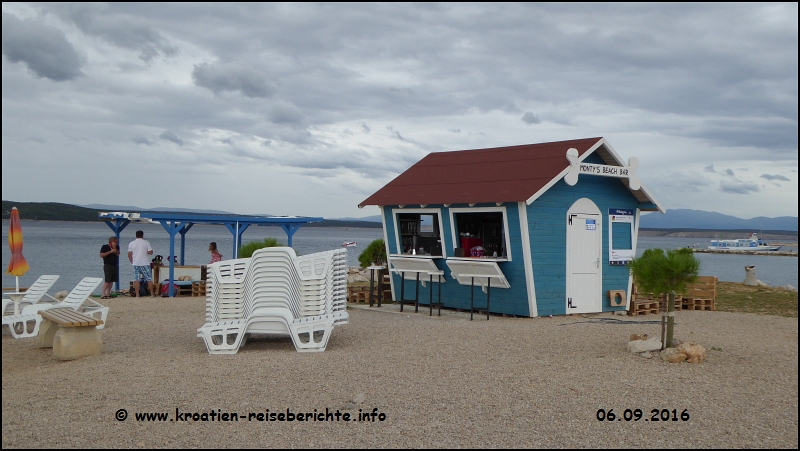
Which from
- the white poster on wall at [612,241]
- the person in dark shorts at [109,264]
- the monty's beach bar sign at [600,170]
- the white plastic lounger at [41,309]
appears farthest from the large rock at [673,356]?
the person in dark shorts at [109,264]

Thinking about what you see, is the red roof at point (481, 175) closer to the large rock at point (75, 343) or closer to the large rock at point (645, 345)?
the large rock at point (645, 345)

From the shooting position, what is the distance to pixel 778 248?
11344cm

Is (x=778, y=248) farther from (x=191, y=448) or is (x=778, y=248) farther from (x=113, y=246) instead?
(x=191, y=448)

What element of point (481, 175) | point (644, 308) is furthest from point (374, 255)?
point (644, 308)

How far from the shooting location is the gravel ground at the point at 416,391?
5191 millimetres

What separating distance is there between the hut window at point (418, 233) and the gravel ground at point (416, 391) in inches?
176

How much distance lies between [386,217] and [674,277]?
7.61m

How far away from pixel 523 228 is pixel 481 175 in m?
1.97

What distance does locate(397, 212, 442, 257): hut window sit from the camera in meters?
14.6

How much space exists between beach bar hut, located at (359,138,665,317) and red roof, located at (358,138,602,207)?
0.03 meters

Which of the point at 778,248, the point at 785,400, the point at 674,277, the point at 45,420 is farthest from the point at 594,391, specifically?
the point at 778,248

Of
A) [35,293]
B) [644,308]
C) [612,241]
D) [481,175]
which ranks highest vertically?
[481,175]

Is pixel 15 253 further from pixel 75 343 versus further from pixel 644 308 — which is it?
pixel 644 308

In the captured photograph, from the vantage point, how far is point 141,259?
17.1 meters
